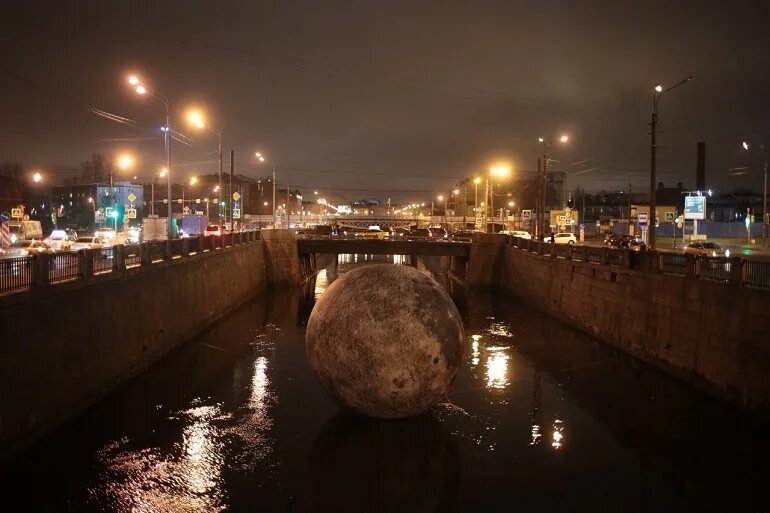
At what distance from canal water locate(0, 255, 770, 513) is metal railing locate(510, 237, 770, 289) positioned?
3.70 m

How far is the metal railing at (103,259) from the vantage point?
19.7 m

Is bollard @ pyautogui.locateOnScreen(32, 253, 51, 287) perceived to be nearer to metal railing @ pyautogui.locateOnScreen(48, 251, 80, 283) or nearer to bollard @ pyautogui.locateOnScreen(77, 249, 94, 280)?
metal railing @ pyautogui.locateOnScreen(48, 251, 80, 283)

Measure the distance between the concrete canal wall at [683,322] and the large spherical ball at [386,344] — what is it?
8747 millimetres

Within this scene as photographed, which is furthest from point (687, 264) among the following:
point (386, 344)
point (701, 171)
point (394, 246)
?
point (701, 171)

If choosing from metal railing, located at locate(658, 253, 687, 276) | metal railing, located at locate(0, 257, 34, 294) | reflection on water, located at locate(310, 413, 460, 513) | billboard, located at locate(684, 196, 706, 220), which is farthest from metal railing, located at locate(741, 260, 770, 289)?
billboard, located at locate(684, 196, 706, 220)

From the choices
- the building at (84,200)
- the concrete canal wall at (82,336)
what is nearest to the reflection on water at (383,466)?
the concrete canal wall at (82,336)

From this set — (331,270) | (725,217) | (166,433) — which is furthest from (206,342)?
(725,217)

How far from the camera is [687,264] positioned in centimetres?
2211

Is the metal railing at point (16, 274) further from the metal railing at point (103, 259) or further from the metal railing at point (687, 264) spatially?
the metal railing at point (687, 264)

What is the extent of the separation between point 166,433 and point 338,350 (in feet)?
19.0

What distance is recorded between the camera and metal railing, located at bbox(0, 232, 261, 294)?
14953 mm

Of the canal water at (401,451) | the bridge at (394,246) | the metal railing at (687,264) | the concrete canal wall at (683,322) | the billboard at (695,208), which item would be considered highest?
the billboard at (695,208)

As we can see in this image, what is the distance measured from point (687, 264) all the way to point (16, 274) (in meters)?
20.1

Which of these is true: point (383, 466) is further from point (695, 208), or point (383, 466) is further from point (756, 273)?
point (695, 208)
